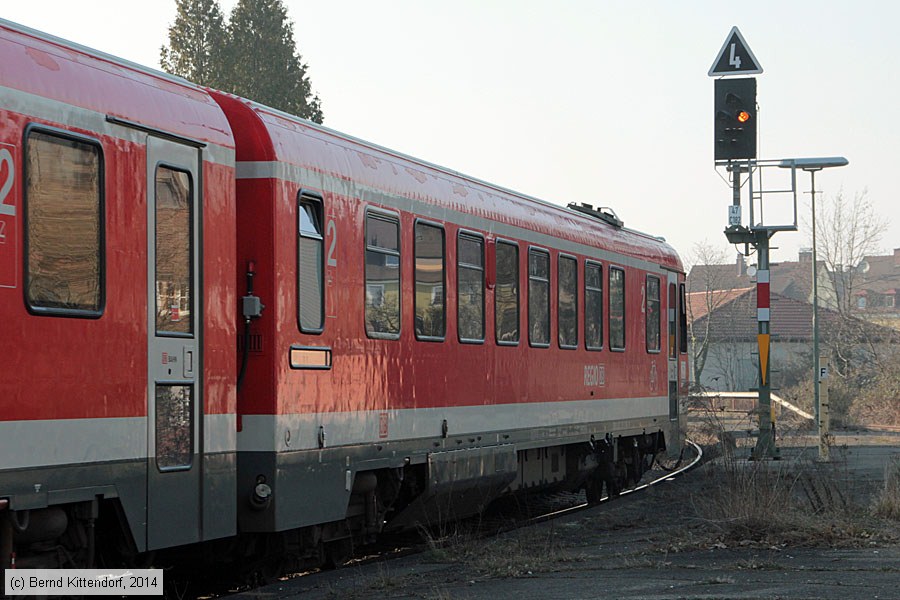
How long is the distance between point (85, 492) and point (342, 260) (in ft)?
11.0

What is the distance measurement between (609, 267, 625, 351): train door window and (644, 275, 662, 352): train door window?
1.02 metres

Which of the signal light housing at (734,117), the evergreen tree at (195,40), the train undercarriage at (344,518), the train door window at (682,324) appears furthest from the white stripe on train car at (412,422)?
the evergreen tree at (195,40)

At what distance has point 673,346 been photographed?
63.3 ft

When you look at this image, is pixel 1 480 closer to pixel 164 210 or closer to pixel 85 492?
pixel 85 492

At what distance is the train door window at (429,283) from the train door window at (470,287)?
38cm

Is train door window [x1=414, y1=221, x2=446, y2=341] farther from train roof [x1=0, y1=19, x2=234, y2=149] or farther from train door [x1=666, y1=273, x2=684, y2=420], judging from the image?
train door [x1=666, y1=273, x2=684, y2=420]

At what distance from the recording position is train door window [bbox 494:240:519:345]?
13.4m

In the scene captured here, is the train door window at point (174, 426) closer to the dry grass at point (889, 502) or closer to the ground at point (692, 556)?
the ground at point (692, 556)

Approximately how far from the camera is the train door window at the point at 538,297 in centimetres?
1420

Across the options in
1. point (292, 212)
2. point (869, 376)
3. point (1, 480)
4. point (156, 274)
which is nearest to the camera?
point (1, 480)

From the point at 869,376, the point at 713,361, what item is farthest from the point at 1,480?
the point at 713,361

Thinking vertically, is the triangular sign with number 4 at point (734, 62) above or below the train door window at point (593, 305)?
above

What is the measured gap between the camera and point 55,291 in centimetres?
723

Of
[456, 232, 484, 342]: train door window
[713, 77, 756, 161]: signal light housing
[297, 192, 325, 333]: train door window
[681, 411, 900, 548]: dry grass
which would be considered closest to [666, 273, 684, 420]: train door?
[713, 77, 756, 161]: signal light housing
